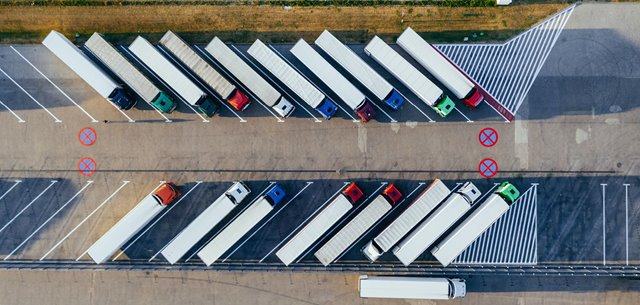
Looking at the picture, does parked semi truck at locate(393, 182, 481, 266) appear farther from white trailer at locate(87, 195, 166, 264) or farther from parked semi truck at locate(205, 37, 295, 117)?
white trailer at locate(87, 195, 166, 264)

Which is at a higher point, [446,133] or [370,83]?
[370,83]

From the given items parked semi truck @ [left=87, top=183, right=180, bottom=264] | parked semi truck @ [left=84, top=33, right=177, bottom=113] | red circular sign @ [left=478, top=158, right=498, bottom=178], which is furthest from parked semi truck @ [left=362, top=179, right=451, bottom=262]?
parked semi truck @ [left=84, top=33, right=177, bottom=113]

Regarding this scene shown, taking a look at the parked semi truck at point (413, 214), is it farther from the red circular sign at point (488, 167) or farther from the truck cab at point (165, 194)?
the truck cab at point (165, 194)

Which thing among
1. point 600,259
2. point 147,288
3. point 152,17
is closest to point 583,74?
point 600,259

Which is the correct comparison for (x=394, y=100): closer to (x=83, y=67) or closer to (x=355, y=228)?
(x=355, y=228)

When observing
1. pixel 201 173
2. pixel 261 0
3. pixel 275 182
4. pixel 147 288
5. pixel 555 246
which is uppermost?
pixel 261 0

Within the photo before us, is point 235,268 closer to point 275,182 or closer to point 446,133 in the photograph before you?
point 275,182

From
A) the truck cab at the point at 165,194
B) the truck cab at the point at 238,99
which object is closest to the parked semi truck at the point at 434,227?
the truck cab at the point at 238,99
